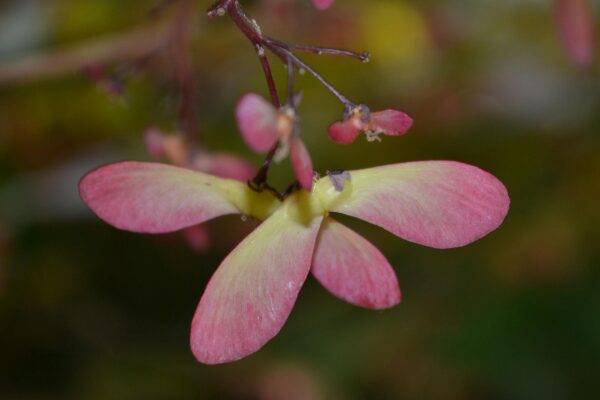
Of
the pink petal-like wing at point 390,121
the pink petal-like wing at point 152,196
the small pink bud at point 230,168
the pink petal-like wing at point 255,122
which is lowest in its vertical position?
the small pink bud at point 230,168

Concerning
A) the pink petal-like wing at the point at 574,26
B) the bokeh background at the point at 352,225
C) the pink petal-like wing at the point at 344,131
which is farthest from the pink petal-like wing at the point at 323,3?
the bokeh background at the point at 352,225

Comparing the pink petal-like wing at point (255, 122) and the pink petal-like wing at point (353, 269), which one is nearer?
the pink petal-like wing at point (255, 122)

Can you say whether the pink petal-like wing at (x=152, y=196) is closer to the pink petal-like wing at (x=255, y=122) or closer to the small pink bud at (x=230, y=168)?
the pink petal-like wing at (x=255, y=122)

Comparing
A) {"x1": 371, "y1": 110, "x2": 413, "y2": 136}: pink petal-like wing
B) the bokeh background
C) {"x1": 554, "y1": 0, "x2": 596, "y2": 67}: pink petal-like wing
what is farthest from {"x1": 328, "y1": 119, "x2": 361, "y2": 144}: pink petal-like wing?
the bokeh background

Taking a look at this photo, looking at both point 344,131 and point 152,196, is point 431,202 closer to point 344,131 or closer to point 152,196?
point 344,131

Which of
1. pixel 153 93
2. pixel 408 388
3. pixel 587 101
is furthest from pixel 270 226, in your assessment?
pixel 587 101
